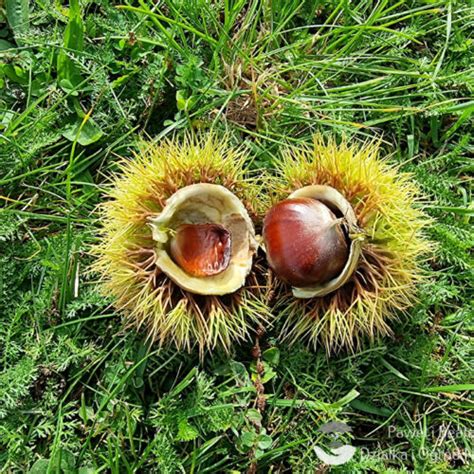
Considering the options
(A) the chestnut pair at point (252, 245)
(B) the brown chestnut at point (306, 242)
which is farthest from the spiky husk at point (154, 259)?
(B) the brown chestnut at point (306, 242)

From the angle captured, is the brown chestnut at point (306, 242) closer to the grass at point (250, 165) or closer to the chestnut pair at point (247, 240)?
the chestnut pair at point (247, 240)

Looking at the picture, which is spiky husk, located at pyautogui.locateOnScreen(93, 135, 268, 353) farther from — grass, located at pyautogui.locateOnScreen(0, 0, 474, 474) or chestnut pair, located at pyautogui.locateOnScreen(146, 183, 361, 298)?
grass, located at pyautogui.locateOnScreen(0, 0, 474, 474)

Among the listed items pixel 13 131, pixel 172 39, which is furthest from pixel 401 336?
pixel 13 131

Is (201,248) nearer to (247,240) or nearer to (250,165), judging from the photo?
(247,240)

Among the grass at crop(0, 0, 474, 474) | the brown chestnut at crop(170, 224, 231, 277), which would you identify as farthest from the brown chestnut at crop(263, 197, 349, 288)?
the grass at crop(0, 0, 474, 474)

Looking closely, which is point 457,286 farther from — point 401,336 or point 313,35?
point 313,35

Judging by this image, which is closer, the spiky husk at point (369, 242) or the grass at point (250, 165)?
the spiky husk at point (369, 242)
